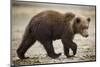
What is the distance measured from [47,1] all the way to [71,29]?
1.65 feet

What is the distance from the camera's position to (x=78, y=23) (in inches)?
99.9

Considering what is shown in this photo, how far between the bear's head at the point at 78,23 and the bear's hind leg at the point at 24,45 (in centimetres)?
59

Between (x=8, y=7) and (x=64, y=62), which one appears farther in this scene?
(x=64, y=62)

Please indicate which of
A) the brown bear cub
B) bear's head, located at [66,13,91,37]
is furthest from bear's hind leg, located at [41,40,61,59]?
bear's head, located at [66,13,91,37]

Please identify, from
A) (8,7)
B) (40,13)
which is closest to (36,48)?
(40,13)

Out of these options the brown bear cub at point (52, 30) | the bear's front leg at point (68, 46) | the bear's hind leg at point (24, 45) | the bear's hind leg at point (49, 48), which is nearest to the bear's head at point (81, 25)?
the brown bear cub at point (52, 30)

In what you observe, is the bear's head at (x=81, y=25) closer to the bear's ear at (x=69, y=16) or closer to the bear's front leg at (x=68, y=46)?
the bear's ear at (x=69, y=16)

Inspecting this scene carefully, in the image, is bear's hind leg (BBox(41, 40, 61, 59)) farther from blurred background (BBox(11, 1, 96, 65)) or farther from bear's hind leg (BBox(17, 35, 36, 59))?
bear's hind leg (BBox(17, 35, 36, 59))

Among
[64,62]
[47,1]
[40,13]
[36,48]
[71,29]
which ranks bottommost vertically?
[64,62]

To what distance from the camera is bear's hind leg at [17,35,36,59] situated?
2288 mm

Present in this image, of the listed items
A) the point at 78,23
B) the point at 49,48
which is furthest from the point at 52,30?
the point at 78,23

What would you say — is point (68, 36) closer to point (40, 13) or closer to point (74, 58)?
point (74, 58)

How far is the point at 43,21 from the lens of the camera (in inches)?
94.3

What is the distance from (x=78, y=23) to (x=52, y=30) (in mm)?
392
